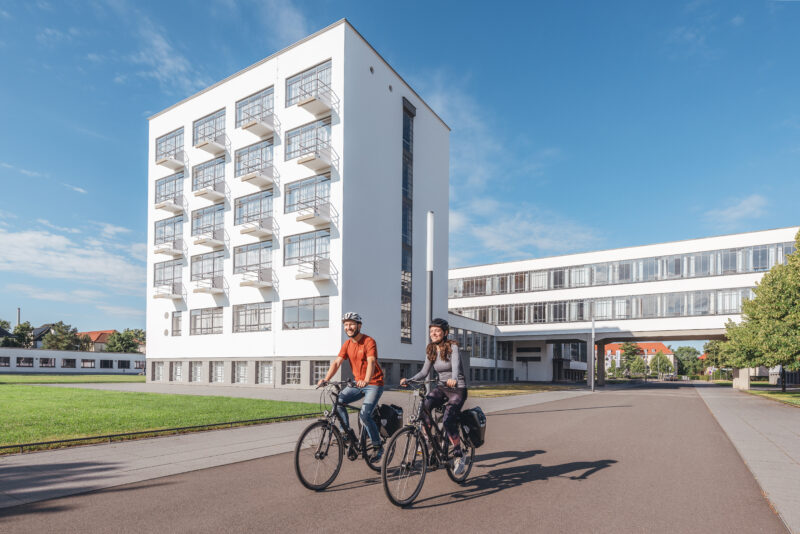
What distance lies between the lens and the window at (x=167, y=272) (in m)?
38.8

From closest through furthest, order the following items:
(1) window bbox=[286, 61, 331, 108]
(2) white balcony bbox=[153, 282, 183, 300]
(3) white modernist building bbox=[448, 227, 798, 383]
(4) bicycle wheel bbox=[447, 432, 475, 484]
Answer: (4) bicycle wheel bbox=[447, 432, 475, 484] → (1) window bbox=[286, 61, 331, 108] → (2) white balcony bbox=[153, 282, 183, 300] → (3) white modernist building bbox=[448, 227, 798, 383]

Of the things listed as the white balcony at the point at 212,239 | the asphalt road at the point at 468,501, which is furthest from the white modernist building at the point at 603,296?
the asphalt road at the point at 468,501

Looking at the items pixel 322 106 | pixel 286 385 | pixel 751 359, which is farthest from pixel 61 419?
pixel 751 359

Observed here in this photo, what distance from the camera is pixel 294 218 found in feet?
105

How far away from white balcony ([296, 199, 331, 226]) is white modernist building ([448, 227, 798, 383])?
65.7 ft

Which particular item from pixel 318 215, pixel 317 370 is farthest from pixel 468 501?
pixel 317 370

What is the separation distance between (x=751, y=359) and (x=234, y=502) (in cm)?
3699

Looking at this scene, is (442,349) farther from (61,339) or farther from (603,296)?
(61,339)

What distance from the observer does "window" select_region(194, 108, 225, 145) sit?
3679 centimetres

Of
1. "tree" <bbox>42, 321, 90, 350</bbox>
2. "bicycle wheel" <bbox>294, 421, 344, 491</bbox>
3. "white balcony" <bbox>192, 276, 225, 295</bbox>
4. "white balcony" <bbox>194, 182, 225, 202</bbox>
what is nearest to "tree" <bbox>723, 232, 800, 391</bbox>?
"bicycle wheel" <bbox>294, 421, 344, 491</bbox>

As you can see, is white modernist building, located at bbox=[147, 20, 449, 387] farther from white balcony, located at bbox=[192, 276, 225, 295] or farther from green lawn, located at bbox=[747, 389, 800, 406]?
green lawn, located at bbox=[747, 389, 800, 406]

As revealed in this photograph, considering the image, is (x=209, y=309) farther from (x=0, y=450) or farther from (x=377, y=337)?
(x=0, y=450)

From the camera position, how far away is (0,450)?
8.09m

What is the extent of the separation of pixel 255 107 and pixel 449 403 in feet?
108
